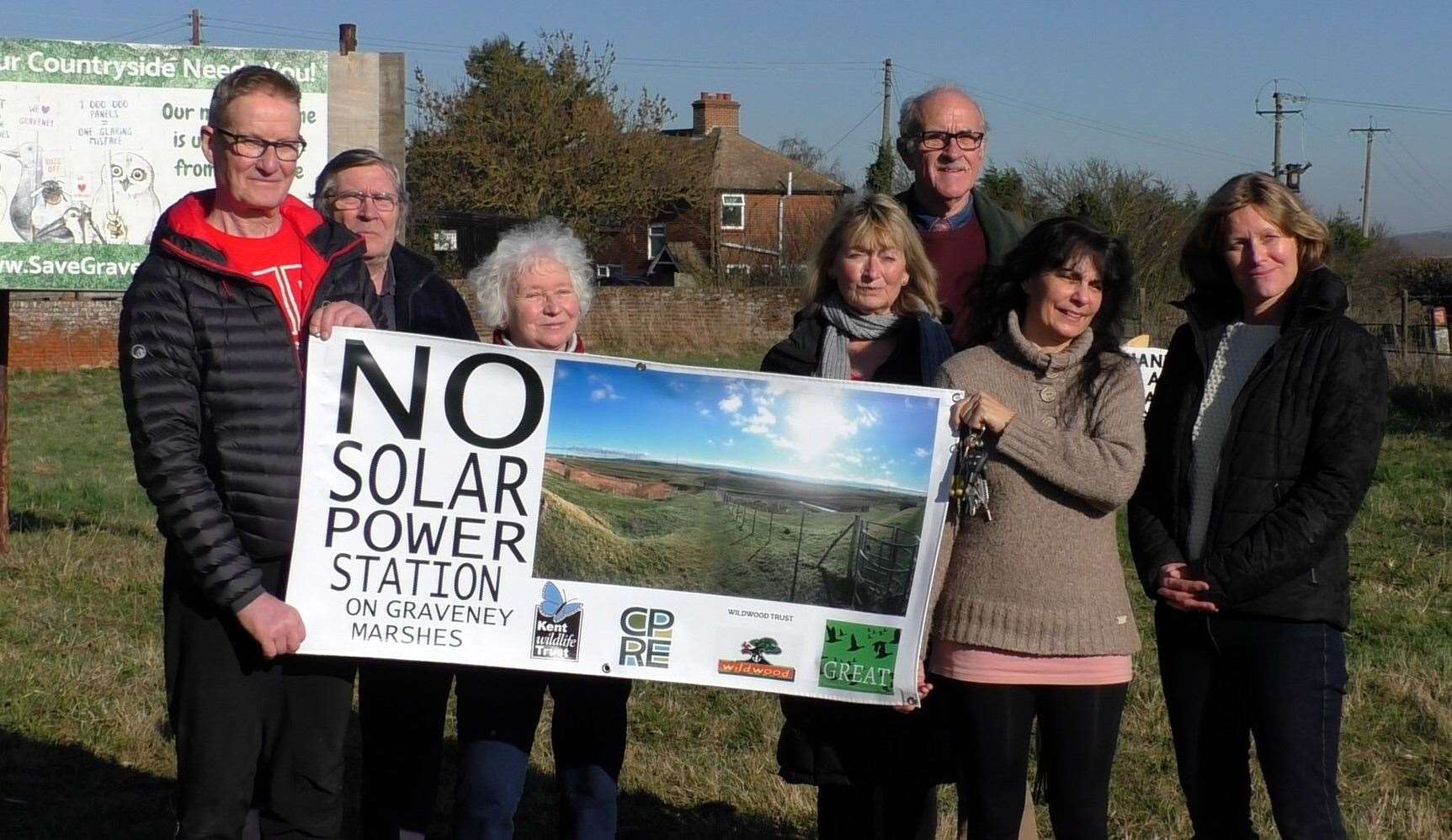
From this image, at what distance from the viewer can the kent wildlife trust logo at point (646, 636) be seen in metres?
3.91

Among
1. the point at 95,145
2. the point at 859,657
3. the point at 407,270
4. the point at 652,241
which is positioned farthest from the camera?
the point at 652,241

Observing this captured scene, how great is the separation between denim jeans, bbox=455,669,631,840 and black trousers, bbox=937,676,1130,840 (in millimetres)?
988

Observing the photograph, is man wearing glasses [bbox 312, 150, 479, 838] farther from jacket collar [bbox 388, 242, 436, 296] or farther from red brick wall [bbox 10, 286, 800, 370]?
red brick wall [bbox 10, 286, 800, 370]

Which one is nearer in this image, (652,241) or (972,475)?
(972,475)

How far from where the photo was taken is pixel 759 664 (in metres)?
3.92

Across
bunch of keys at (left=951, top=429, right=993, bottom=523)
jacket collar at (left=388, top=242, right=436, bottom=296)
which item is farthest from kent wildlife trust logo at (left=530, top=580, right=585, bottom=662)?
jacket collar at (left=388, top=242, right=436, bottom=296)

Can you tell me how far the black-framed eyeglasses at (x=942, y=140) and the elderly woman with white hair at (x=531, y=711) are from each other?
1.25 metres

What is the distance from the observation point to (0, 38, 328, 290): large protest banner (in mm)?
7867

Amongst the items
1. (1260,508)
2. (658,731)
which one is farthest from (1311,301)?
(658,731)

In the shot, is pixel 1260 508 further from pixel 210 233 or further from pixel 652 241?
pixel 652 241

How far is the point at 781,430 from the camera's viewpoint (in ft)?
12.9

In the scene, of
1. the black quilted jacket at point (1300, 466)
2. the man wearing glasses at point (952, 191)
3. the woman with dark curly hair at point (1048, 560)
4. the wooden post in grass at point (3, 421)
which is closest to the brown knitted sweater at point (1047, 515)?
the woman with dark curly hair at point (1048, 560)

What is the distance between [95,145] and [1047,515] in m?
6.34

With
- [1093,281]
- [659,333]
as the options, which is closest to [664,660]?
[1093,281]
